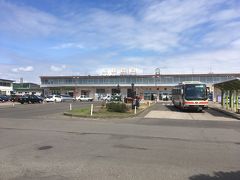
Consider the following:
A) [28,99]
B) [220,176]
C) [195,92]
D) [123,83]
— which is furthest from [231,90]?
[123,83]

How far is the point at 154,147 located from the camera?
1180 cm

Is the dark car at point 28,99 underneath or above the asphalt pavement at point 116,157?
above

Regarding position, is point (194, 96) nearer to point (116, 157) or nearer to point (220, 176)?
point (116, 157)

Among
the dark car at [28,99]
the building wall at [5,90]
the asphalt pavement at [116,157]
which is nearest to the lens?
the asphalt pavement at [116,157]

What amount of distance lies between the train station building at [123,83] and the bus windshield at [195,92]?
211 feet

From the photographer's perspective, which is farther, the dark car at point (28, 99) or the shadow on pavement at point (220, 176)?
the dark car at point (28, 99)

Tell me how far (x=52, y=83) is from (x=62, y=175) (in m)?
116

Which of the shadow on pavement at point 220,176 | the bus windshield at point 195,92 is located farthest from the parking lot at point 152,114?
the shadow on pavement at point 220,176

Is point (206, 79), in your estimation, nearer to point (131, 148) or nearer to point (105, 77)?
point (105, 77)

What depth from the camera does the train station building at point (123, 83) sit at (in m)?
106

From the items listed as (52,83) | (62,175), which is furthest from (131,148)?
(52,83)

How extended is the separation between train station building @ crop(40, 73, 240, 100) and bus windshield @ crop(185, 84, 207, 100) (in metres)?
64.3

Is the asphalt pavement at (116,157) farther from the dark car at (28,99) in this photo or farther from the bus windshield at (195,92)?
the dark car at (28,99)

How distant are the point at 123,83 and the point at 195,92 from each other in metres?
76.9
